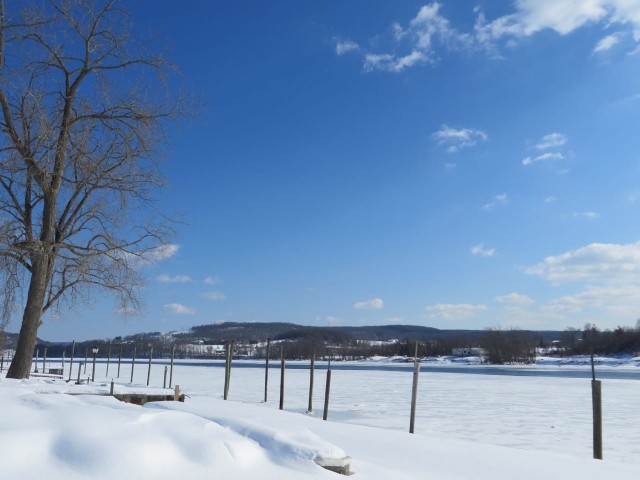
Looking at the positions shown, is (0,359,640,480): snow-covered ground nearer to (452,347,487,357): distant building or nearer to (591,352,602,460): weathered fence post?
(591,352,602,460): weathered fence post

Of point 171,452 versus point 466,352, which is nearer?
point 171,452

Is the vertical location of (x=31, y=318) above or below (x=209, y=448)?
above

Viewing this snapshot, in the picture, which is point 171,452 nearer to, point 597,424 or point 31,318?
point 597,424

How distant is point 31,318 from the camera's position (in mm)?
12102

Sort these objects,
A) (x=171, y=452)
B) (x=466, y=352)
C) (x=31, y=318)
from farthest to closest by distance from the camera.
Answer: (x=466, y=352)
(x=31, y=318)
(x=171, y=452)

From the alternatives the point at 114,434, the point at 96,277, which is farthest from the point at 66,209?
the point at 114,434

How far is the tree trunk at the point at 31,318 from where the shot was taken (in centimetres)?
1179

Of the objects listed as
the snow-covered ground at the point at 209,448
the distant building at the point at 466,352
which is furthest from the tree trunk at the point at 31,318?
the distant building at the point at 466,352

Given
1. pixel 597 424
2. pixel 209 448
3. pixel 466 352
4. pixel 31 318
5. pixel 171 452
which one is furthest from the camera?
pixel 466 352

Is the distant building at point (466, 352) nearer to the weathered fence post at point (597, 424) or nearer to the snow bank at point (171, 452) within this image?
the weathered fence post at point (597, 424)

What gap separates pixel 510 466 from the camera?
6484mm

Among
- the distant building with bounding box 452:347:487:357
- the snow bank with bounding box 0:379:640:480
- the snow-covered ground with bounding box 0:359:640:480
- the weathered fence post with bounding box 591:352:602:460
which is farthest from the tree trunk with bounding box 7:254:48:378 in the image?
the distant building with bounding box 452:347:487:357

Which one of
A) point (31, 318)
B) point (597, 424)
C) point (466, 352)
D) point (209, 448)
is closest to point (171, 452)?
point (209, 448)

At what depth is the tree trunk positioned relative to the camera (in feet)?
38.7
